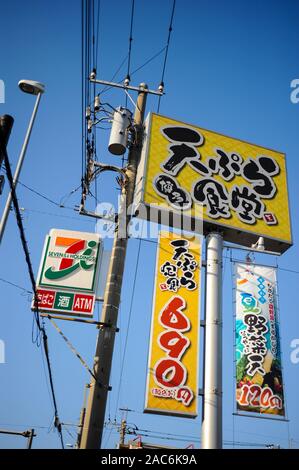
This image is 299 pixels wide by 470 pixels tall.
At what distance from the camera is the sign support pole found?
1110cm

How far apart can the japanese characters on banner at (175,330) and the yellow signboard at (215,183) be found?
4.46 feet

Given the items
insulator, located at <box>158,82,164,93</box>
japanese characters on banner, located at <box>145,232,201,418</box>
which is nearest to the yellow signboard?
insulator, located at <box>158,82,164,93</box>

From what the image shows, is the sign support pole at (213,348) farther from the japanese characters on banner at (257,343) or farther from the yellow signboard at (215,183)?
the yellow signboard at (215,183)

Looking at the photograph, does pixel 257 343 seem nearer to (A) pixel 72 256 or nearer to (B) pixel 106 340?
(B) pixel 106 340

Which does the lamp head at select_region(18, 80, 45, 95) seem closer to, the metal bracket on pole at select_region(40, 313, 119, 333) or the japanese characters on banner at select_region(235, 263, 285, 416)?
the metal bracket on pole at select_region(40, 313, 119, 333)

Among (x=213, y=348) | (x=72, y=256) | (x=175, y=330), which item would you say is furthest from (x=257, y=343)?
→ (x=72, y=256)

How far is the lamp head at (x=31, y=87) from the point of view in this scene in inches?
447

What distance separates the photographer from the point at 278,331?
12.4 metres

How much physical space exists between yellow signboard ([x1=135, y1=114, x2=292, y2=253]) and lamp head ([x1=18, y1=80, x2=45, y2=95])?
4246 millimetres

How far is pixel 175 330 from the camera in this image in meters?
11.6

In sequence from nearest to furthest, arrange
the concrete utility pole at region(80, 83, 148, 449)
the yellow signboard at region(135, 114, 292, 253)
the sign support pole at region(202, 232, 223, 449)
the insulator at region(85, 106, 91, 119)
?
1. the concrete utility pole at region(80, 83, 148, 449)
2. the sign support pole at region(202, 232, 223, 449)
3. the yellow signboard at region(135, 114, 292, 253)
4. the insulator at region(85, 106, 91, 119)

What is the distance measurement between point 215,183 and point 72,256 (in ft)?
20.2

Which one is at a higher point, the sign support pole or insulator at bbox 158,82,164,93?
insulator at bbox 158,82,164,93

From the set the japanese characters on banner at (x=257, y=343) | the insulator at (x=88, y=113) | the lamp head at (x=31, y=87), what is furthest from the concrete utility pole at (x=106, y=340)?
the japanese characters on banner at (x=257, y=343)
